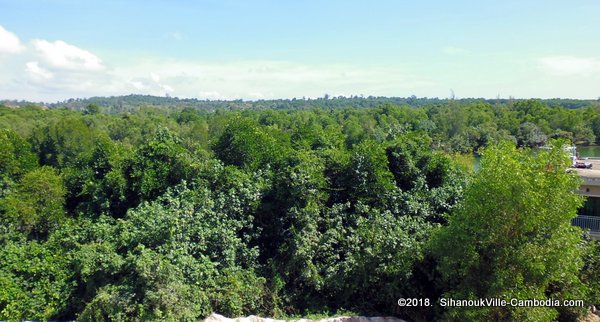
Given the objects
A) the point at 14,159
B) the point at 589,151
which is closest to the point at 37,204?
the point at 14,159

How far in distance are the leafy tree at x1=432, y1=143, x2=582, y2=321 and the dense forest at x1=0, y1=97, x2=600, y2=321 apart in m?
0.03

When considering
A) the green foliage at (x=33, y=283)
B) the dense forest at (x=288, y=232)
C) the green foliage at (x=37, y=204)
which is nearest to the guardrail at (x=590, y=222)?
the dense forest at (x=288, y=232)

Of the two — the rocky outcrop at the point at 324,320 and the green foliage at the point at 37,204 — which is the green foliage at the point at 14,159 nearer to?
the green foliage at the point at 37,204

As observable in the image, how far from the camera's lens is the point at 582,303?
10047 millimetres

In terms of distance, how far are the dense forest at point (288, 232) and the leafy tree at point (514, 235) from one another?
0.03 m

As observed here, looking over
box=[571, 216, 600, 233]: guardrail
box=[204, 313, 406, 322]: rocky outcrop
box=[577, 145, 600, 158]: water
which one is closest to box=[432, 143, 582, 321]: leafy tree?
box=[204, 313, 406, 322]: rocky outcrop

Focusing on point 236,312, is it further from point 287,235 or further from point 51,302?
point 51,302

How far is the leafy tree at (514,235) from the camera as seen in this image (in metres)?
8.72

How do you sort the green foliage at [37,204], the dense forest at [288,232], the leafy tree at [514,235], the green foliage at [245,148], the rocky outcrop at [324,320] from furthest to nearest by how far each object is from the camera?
1. the green foliage at [245,148]
2. the green foliage at [37,204]
3. the rocky outcrop at [324,320]
4. the dense forest at [288,232]
5. the leafy tree at [514,235]

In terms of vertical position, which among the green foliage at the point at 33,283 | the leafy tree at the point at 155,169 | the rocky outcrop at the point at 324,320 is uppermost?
the leafy tree at the point at 155,169

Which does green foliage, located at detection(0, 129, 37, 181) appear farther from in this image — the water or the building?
the water

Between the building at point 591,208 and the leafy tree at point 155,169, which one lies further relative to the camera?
the leafy tree at point 155,169

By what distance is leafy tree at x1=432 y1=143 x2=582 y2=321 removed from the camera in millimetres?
8719

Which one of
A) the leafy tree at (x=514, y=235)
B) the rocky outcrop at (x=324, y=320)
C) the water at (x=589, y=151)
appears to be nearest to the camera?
the leafy tree at (x=514, y=235)
